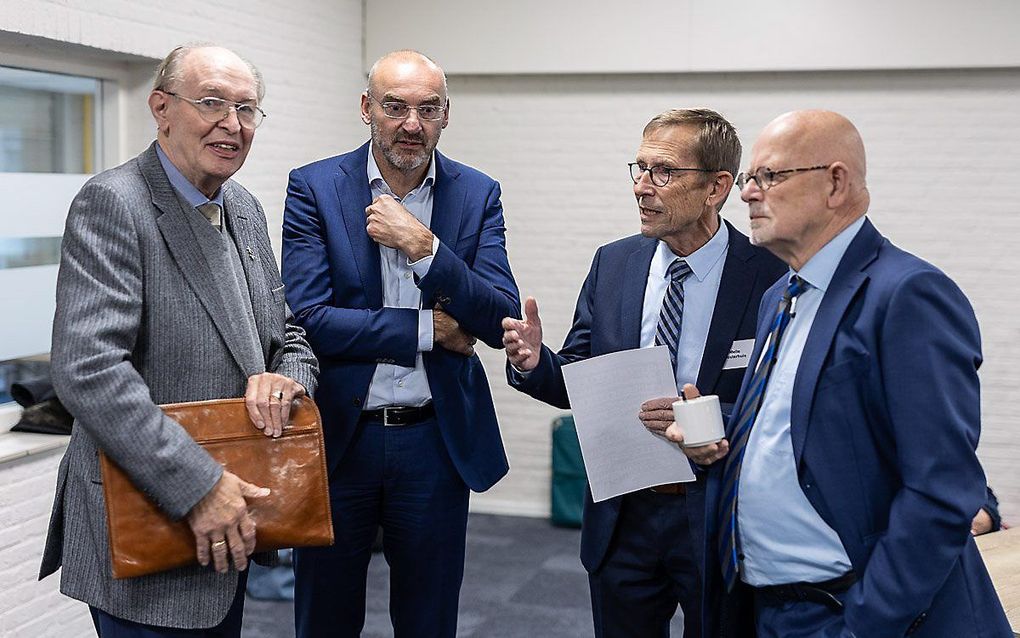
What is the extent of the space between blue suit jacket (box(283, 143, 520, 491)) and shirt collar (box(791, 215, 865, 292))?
93 cm

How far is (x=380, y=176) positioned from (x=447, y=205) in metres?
0.19

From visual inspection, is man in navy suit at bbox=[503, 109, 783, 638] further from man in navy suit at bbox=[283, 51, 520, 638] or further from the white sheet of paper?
man in navy suit at bbox=[283, 51, 520, 638]

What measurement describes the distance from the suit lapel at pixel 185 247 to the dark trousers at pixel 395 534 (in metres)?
0.63

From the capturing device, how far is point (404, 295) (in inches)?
104

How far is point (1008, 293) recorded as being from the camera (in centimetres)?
535

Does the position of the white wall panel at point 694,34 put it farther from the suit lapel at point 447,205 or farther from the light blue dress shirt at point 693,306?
the light blue dress shirt at point 693,306

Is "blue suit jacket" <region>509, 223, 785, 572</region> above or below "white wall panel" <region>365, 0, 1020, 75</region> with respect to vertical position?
below

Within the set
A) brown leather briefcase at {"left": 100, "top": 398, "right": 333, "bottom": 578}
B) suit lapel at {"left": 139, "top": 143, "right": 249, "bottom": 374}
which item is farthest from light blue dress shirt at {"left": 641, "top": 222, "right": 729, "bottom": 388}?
suit lapel at {"left": 139, "top": 143, "right": 249, "bottom": 374}

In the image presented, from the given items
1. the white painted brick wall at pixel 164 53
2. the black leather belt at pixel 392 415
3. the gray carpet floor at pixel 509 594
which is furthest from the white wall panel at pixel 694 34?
the black leather belt at pixel 392 415

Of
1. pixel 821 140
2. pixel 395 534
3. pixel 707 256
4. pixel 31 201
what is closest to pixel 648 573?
pixel 395 534

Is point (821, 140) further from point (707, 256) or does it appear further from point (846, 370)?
point (707, 256)

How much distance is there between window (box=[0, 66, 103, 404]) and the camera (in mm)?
3605

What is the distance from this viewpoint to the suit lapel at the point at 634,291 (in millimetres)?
2447

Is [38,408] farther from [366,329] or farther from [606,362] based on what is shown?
[606,362]
